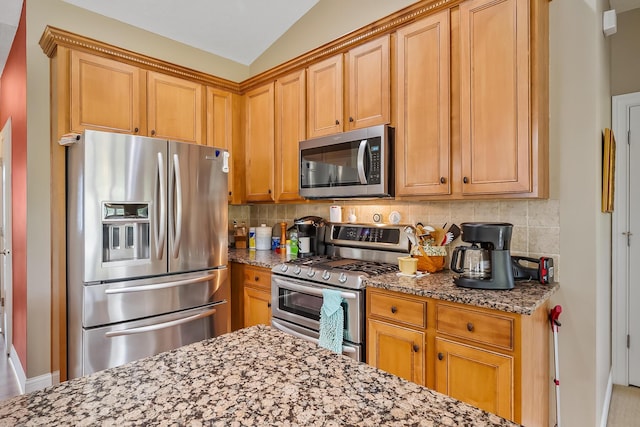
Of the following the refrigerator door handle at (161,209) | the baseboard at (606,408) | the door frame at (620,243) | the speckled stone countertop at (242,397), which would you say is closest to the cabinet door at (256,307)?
the refrigerator door handle at (161,209)

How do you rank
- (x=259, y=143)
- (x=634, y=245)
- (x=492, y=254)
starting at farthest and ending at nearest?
(x=259, y=143)
(x=634, y=245)
(x=492, y=254)

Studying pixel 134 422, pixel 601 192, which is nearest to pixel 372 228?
pixel 601 192

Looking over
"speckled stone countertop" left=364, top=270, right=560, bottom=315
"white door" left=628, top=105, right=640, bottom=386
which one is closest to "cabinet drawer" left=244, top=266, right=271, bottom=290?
"speckled stone countertop" left=364, top=270, right=560, bottom=315

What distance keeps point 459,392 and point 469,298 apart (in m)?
0.46

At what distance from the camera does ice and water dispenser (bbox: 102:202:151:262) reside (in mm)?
2271

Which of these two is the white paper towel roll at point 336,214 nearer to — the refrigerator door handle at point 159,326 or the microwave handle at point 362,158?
the microwave handle at point 362,158

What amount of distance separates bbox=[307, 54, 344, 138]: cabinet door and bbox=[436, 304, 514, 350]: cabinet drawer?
4.95 ft

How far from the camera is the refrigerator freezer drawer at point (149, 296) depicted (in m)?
2.23

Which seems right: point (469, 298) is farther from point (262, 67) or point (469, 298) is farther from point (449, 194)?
point (262, 67)

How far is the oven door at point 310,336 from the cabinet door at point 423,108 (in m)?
0.99

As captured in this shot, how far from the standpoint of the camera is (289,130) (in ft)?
10.0

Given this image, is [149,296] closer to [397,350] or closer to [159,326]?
[159,326]

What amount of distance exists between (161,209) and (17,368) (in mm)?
1987

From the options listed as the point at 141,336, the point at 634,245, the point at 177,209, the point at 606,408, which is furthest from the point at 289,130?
the point at 606,408
